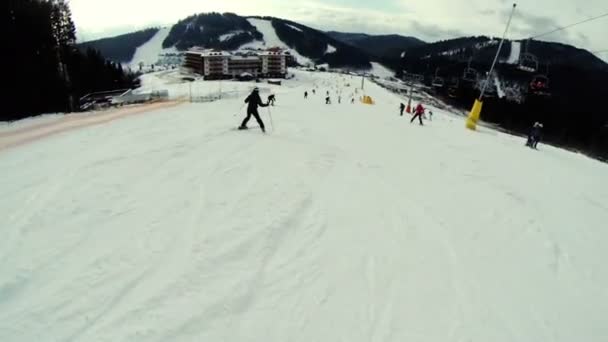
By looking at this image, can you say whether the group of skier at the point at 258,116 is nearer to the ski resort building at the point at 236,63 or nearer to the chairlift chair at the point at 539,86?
the chairlift chair at the point at 539,86

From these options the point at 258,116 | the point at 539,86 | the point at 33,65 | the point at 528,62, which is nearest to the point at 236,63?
the point at 33,65

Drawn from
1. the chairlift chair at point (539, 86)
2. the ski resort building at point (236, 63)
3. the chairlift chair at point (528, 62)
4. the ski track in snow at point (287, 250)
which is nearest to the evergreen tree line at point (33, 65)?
the ski track in snow at point (287, 250)

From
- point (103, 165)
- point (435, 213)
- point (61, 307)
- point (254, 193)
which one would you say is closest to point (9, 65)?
point (103, 165)

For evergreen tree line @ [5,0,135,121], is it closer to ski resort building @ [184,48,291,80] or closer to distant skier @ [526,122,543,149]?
distant skier @ [526,122,543,149]

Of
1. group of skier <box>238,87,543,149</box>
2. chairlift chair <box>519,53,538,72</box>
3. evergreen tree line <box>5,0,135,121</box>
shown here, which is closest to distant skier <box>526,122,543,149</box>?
group of skier <box>238,87,543,149</box>

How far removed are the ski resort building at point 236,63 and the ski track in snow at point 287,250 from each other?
121 meters

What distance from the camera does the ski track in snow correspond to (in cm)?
409

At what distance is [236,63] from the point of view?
132625 mm

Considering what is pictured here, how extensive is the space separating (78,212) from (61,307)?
8.90 feet

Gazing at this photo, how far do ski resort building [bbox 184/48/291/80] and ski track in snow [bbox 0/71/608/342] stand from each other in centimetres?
12094

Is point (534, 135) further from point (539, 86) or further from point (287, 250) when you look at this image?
point (287, 250)

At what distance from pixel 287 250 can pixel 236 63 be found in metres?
136

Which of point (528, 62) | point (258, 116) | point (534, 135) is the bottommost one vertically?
point (534, 135)

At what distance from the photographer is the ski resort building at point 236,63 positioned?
4892 inches
